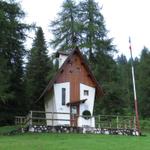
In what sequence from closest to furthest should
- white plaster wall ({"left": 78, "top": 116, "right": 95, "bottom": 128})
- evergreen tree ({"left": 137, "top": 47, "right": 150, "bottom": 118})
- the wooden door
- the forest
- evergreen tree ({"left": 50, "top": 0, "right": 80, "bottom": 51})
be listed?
the wooden door, white plaster wall ({"left": 78, "top": 116, "right": 95, "bottom": 128}), the forest, evergreen tree ({"left": 50, "top": 0, "right": 80, "bottom": 51}), evergreen tree ({"left": 137, "top": 47, "right": 150, "bottom": 118})

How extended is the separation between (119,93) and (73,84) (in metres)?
14.4

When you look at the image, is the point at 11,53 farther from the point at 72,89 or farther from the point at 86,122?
the point at 86,122

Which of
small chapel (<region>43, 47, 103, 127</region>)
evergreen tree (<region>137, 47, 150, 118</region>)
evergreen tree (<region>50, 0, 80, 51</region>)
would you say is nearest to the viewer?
small chapel (<region>43, 47, 103, 127</region>)

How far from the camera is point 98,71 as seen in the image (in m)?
58.2

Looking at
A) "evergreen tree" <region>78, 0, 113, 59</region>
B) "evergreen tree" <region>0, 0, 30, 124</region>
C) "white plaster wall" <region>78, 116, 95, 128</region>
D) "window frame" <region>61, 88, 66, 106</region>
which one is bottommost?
"white plaster wall" <region>78, 116, 95, 128</region>

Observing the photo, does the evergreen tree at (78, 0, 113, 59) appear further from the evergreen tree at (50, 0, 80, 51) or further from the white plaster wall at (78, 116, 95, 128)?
the white plaster wall at (78, 116, 95, 128)

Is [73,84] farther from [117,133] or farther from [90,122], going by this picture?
[117,133]

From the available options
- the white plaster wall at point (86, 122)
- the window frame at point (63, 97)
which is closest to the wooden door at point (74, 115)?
the white plaster wall at point (86, 122)

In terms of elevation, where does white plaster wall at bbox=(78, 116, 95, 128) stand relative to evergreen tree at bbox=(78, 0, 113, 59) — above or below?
below

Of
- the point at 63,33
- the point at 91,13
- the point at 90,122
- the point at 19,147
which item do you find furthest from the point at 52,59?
the point at 19,147

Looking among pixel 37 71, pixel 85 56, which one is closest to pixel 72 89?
pixel 85 56

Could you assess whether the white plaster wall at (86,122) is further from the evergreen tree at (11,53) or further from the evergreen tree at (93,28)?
the evergreen tree at (93,28)

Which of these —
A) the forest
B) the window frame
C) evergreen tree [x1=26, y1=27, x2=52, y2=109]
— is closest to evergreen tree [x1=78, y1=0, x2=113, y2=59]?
the forest

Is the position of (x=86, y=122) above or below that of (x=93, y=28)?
below
